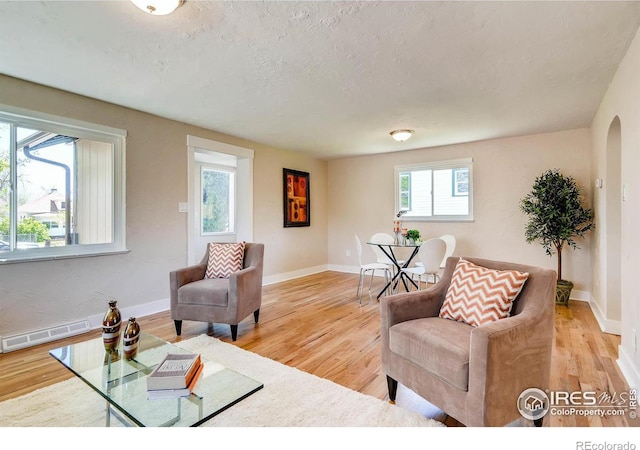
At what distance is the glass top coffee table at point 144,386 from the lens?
1298mm

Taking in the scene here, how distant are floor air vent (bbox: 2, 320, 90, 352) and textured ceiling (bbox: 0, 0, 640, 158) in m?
2.24

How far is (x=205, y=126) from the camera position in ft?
13.8

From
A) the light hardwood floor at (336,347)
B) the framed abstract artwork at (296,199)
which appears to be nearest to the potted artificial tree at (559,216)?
the light hardwood floor at (336,347)

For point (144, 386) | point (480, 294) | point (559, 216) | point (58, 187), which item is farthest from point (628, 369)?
point (58, 187)

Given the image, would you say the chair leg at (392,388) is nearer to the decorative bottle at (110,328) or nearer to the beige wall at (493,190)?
the decorative bottle at (110,328)

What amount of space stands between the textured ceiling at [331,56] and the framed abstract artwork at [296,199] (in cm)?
194

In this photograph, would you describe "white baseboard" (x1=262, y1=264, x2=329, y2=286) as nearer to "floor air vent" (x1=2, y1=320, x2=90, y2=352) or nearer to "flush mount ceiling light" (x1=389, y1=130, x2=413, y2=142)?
"floor air vent" (x1=2, y1=320, x2=90, y2=352)

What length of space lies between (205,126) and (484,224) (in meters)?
4.39

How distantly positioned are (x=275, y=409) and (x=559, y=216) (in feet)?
13.2

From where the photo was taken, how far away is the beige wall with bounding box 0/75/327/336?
2.80 meters

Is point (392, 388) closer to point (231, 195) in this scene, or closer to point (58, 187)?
point (58, 187)

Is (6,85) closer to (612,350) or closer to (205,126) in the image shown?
(205,126)

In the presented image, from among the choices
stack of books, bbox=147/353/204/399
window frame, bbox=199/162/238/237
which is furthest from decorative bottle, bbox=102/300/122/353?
window frame, bbox=199/162/238/237

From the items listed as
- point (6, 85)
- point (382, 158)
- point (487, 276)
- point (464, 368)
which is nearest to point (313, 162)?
point (382, 158)
